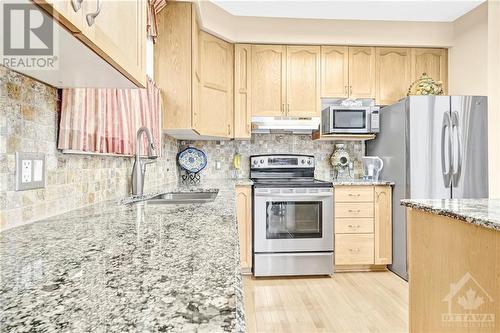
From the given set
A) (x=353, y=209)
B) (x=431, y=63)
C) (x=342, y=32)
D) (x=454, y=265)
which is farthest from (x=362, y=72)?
(x=454, y=265)

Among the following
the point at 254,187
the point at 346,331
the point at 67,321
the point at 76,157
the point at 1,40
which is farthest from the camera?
the point at 254,187

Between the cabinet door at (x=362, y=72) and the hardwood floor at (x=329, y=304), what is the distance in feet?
6.17

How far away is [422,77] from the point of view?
10.7 feet

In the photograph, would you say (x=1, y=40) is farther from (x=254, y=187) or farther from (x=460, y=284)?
(x=254, y=187)

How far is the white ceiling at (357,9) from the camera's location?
10.0 feet

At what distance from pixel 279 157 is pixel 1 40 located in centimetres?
300

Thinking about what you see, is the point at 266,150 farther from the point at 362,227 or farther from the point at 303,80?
the point at 362,227

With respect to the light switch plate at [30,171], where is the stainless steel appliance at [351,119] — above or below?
above

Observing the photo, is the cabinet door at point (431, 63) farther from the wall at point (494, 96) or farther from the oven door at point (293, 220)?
the oven door at point (293, 220)

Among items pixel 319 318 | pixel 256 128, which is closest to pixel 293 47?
pixel 256 128

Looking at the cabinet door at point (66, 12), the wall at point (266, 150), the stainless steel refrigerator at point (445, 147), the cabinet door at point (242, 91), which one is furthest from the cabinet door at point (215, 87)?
the cabinet door at point (66, 12)

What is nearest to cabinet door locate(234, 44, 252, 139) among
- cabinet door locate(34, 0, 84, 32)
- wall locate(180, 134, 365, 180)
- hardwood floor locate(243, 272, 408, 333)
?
wall locate(180, 134, 365, 180)

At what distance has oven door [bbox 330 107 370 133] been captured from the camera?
10.9ft

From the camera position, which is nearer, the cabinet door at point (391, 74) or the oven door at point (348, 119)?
the oven door at point (348, 119)
